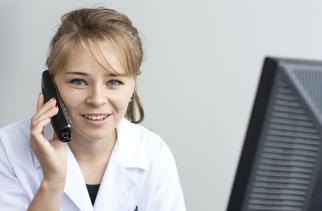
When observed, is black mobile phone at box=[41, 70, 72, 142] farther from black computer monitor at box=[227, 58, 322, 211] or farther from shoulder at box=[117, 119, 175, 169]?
black computer monitor at box=[227, 58, 322, 211]

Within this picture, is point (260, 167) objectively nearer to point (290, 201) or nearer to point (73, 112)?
point (290, 201)

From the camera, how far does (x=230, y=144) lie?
179 cm

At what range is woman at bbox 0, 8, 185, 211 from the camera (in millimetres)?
1301

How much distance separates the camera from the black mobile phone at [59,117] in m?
1.31

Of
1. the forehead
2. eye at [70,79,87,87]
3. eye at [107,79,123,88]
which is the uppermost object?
the forehead

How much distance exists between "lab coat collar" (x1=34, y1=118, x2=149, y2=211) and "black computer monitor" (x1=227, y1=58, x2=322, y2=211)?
88 centimetres

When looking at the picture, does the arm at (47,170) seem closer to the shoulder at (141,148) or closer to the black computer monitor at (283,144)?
the shoulder at (141,148)

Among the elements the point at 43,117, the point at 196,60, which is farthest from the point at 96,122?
the point at 196,60

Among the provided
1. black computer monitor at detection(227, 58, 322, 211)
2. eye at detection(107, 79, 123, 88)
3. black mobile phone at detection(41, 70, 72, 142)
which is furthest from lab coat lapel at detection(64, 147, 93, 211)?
black computer monitor at detection(227, 58, 322, 211)

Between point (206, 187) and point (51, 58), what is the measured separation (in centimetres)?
74

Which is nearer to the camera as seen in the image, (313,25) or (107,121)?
(107,121)

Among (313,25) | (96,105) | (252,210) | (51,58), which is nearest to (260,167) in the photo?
(252,210)

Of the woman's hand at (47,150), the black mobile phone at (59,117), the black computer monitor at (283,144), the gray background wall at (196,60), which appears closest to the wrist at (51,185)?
the woman's hand at (47,150)

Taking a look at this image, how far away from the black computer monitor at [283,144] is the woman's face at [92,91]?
80cm
